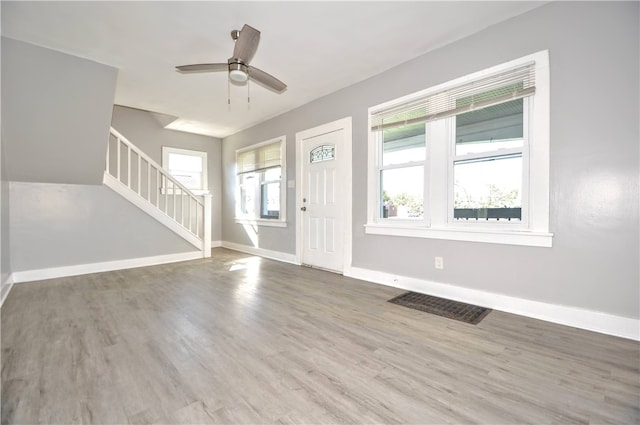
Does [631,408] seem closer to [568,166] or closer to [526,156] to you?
[568,166]

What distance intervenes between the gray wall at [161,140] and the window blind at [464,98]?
4.60 metres

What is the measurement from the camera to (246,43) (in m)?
2.27

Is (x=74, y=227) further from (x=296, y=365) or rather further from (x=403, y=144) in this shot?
(x=403, y=144)

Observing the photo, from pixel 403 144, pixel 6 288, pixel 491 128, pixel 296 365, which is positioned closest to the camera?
pixel 296 365

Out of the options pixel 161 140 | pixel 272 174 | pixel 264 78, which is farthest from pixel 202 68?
pixel 161 140

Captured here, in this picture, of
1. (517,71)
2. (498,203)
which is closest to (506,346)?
(498,203)

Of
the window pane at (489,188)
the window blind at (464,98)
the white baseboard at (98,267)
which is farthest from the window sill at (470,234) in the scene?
the white baseboard at (98,267)

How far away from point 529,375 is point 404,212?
2.01 m

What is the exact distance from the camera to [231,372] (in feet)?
5.30

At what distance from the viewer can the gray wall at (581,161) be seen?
2.01 metres

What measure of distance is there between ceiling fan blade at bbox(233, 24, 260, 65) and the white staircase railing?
2801 millimetres

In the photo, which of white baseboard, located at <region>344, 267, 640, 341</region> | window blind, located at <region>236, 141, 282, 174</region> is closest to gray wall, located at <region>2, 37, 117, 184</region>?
window blind, located at <region>236, 141, 282, 174</region>

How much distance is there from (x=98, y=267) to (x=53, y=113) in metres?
2.15

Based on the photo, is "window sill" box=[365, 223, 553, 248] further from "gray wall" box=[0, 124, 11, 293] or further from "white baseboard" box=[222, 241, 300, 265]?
"gray wall" box=[0, 124, 11, 293]
